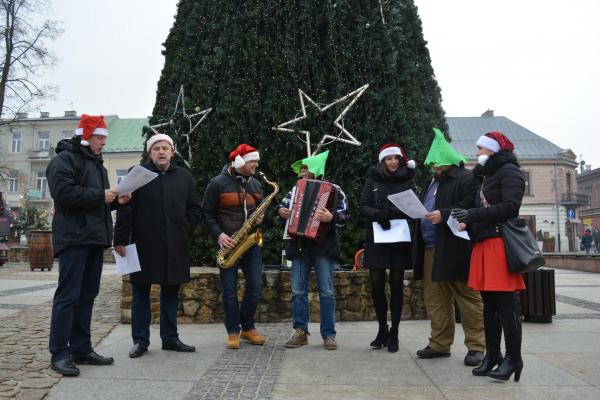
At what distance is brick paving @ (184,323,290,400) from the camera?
3.71 m

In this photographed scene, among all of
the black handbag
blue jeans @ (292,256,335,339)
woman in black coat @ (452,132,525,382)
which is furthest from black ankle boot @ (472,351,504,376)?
blue jeans @ (292,256,335,339)

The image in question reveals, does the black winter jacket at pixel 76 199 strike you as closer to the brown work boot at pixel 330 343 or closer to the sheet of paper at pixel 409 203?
the brown work boot at pixel 330 343

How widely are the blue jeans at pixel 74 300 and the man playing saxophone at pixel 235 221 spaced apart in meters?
1.19

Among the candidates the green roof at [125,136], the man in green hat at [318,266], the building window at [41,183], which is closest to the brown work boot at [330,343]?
the man in green hat at [318,266]

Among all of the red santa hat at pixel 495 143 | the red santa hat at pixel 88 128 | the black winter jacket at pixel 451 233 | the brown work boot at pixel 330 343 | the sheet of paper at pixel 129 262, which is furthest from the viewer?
the brown work boot at pixel 330 343

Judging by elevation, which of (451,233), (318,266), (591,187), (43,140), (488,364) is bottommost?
(488,364)

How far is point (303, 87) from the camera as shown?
316 inches

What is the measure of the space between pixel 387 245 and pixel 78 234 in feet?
9.37

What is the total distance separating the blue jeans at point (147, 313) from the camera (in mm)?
5012

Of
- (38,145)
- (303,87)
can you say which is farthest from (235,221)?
(38,145)

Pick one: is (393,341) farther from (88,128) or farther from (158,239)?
(88,128)

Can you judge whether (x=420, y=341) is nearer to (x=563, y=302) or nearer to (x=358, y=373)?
(x=358, y=373)

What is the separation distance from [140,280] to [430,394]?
278 centimetres

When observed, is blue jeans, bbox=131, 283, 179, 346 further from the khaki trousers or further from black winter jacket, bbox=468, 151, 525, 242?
black winter jacket, bbox=468, 151, 525, 242
